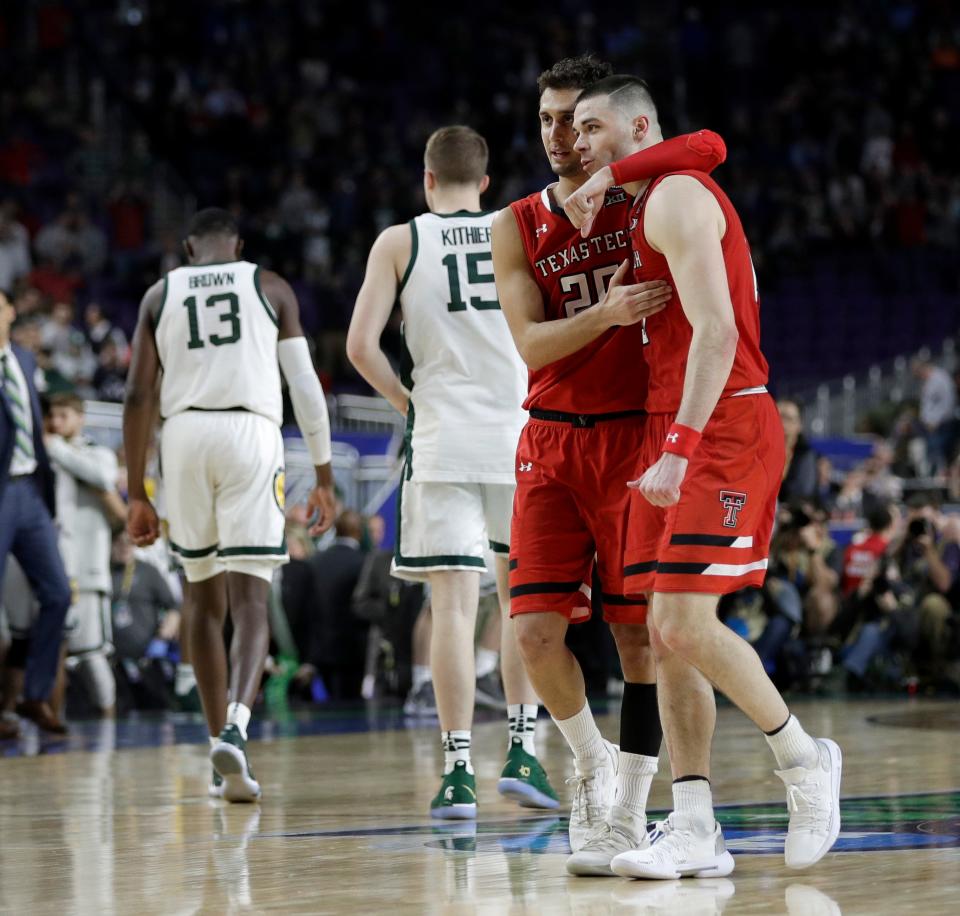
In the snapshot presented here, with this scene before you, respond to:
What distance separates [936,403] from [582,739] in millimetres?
13622

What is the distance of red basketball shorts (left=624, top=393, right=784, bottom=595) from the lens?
4.21m

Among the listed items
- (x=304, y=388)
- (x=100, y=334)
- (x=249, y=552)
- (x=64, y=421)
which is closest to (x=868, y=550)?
(x=64, y=421)

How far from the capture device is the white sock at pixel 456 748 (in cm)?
568

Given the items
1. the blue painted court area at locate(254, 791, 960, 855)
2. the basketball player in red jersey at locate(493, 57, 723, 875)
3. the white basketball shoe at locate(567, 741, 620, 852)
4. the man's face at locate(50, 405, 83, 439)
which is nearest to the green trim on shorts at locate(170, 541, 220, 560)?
the blue painted court area at locate(254, 791, 960, 855)

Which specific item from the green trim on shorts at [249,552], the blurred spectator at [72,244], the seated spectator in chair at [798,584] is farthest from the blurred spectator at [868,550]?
the blurred spectator at [72,244]

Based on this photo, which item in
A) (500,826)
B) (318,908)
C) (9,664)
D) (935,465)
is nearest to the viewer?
(318,908)

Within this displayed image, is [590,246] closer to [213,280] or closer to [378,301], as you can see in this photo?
[378,301]

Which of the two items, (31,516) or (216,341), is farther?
(31,516)

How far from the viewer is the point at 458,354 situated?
6.05 metres

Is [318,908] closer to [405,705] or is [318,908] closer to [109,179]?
[405,705]

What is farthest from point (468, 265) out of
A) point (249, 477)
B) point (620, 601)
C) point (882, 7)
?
point (882, 7)

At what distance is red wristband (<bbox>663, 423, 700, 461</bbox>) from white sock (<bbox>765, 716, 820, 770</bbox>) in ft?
2.46

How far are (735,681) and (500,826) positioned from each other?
4.45 feet

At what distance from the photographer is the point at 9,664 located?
1014 centimetres
